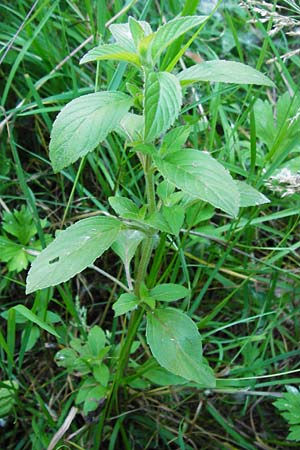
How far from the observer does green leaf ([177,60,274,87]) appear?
101cm

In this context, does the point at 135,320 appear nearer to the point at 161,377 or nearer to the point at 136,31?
the point at 161,377

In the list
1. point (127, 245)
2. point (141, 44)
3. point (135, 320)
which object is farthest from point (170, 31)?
point (135, 320)

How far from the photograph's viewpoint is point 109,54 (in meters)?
1.01

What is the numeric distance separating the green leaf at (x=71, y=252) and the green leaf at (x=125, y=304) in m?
0.16

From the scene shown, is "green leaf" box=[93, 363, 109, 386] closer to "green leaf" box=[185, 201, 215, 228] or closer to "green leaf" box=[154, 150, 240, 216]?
"green leaf" box=[185, 201, 215, 228]

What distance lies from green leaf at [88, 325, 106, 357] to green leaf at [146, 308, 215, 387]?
277mm

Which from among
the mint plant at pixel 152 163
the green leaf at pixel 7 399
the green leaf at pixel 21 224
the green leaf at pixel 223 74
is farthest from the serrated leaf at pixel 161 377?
the green leaf at pixel 223 74

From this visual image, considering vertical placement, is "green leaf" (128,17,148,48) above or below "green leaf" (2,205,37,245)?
above

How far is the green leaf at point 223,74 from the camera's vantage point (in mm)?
1008

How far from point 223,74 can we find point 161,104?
0.15 m

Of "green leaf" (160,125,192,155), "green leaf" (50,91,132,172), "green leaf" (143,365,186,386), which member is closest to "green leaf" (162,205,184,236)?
"green leaf" (160,125,192,155)

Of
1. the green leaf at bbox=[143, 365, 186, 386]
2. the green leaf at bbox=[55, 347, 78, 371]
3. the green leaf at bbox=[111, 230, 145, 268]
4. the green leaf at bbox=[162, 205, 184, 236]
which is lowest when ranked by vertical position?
the green leaf at bbox=[143, 365, 186, 386]

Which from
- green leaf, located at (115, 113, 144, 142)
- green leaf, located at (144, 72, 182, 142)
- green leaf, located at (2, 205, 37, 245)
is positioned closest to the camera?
green leaf, located at (144, 72, 182, 142)

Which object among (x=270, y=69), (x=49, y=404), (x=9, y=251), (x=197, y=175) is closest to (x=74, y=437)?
(x=49, y=404)
